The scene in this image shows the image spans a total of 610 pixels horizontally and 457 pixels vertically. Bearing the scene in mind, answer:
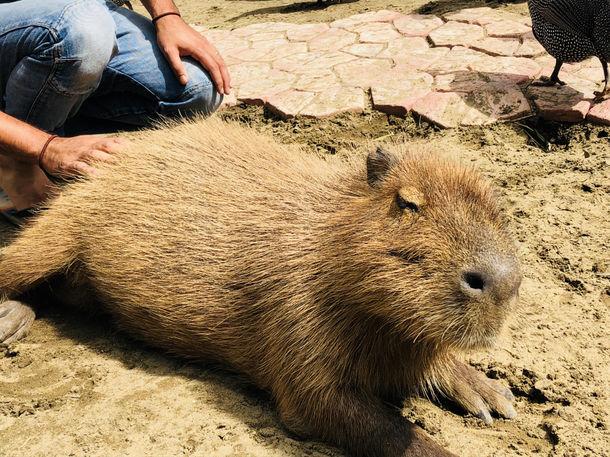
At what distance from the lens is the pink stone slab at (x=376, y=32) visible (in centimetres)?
589

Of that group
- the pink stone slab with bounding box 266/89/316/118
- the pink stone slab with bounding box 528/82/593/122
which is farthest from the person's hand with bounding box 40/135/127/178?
the pink stone slab with bounding box 528/82/593/122

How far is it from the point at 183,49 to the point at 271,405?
2.07 m

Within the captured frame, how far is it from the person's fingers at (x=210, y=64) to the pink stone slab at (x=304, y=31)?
252cm

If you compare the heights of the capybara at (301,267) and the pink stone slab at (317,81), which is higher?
the capybara at (301,267)

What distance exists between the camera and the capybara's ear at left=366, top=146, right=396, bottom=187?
7.53ft

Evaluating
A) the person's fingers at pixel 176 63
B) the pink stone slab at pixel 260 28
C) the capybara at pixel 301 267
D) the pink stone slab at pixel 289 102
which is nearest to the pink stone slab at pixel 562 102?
the pink stone slab at pixel 289 102

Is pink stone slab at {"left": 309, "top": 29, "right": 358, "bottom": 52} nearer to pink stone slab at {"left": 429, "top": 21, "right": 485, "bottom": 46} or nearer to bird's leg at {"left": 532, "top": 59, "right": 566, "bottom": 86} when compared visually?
pink stone slab at {"left": 429, "top": 21, "right": 485, "bottom": 46}

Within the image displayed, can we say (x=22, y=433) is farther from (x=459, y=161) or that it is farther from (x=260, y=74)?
(x=260, y=74)

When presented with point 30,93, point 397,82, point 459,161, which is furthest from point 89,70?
point 397,82

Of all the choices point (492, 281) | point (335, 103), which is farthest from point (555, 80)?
point (492, 281)

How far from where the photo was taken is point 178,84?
148 inches

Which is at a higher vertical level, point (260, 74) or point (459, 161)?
point (459, 161)

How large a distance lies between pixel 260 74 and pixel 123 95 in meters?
1.77

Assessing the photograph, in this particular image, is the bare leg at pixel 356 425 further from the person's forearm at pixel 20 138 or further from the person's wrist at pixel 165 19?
the person's wrist at pixel 165 19
